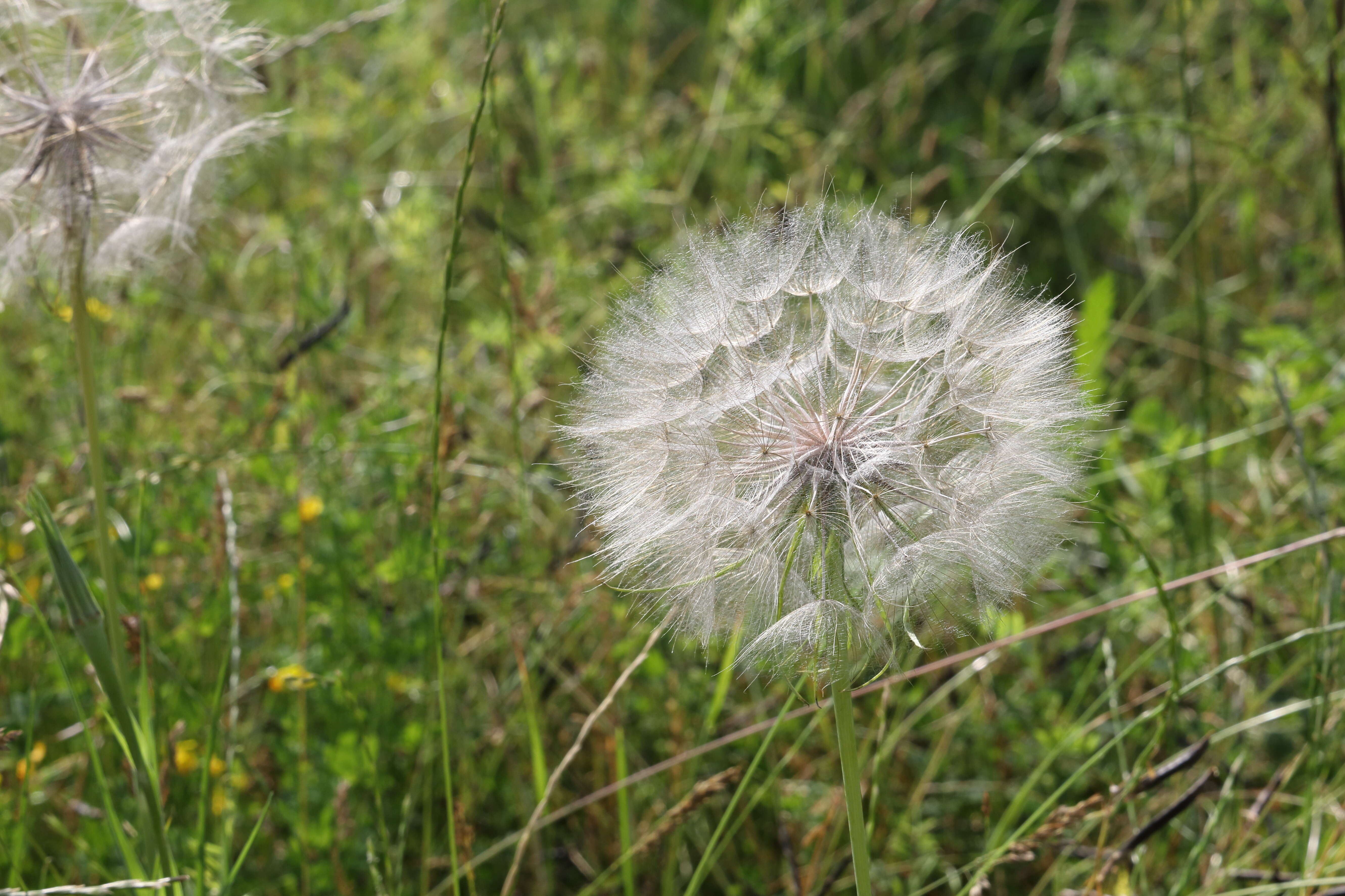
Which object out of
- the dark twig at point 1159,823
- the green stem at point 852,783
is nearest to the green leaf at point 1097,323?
the dark twig at point 1159,823

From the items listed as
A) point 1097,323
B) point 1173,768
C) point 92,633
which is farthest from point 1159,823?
point 1097,323

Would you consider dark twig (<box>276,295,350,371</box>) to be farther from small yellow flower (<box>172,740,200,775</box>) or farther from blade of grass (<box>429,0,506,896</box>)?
blade of grass (<box>429,0,506,896</box>)

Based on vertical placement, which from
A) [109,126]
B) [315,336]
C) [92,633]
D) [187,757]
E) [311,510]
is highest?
[109,126]

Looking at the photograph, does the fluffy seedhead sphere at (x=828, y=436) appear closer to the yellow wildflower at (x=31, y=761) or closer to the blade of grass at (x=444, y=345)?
the blade of grass at (x=444, y=345)

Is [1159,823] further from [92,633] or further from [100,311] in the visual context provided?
[100,311]

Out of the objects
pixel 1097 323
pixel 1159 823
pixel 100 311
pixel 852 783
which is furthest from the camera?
pixel 100 311

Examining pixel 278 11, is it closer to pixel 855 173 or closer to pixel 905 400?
pixel 855 173
